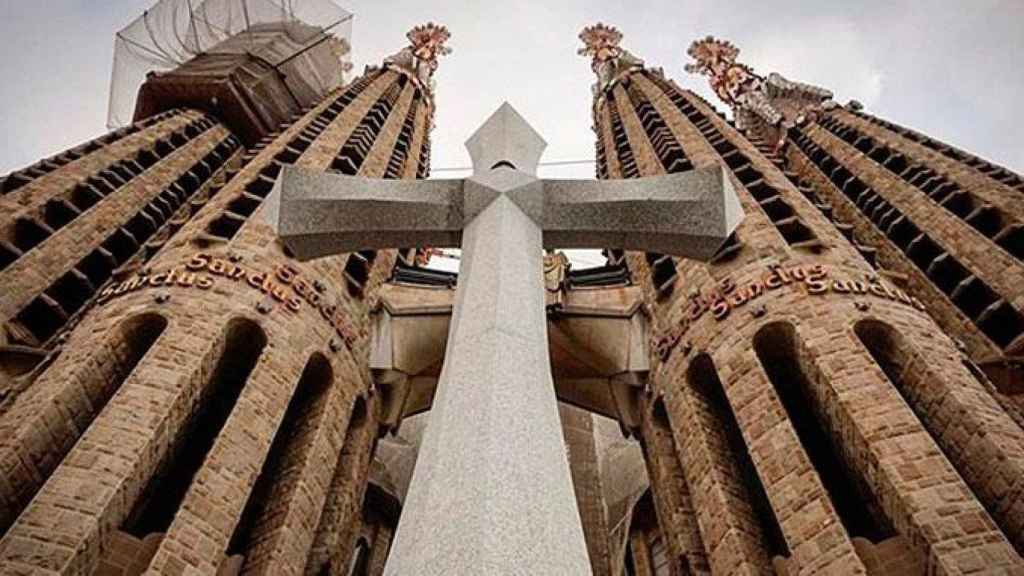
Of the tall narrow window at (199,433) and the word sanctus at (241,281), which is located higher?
the word sanctus at (241,281)

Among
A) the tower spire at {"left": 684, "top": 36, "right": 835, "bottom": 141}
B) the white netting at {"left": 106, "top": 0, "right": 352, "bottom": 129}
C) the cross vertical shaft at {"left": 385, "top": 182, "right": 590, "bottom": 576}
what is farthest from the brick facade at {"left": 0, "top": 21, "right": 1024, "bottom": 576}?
A: the tower spire at {"left": 684, "top": 36, "right": 835, "bottom": 141}

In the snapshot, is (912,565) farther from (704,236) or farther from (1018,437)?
(704,236)

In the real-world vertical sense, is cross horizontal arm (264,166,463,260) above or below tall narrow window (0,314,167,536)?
below

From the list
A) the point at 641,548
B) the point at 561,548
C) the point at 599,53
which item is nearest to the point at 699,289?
the point at 641,548

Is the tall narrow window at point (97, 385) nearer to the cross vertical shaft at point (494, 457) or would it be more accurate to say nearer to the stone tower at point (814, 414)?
the cross vertical shaft at point (494, 457)

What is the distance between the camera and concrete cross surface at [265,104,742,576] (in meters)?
3.50

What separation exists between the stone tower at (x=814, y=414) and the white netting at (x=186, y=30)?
17.0 m

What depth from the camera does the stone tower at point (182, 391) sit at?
27.2 ft

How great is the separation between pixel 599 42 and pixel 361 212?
34.1m

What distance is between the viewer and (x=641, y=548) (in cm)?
1759

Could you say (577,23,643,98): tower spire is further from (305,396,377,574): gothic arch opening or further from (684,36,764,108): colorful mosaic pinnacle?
(305,396,377,574): gothic arch opening

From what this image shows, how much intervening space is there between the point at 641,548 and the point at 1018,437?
997 cm

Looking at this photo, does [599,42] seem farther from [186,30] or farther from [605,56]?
[186,30]

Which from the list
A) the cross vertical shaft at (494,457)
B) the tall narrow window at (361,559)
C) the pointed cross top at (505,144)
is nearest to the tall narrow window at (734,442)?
the pointed cross top at (505,144)
